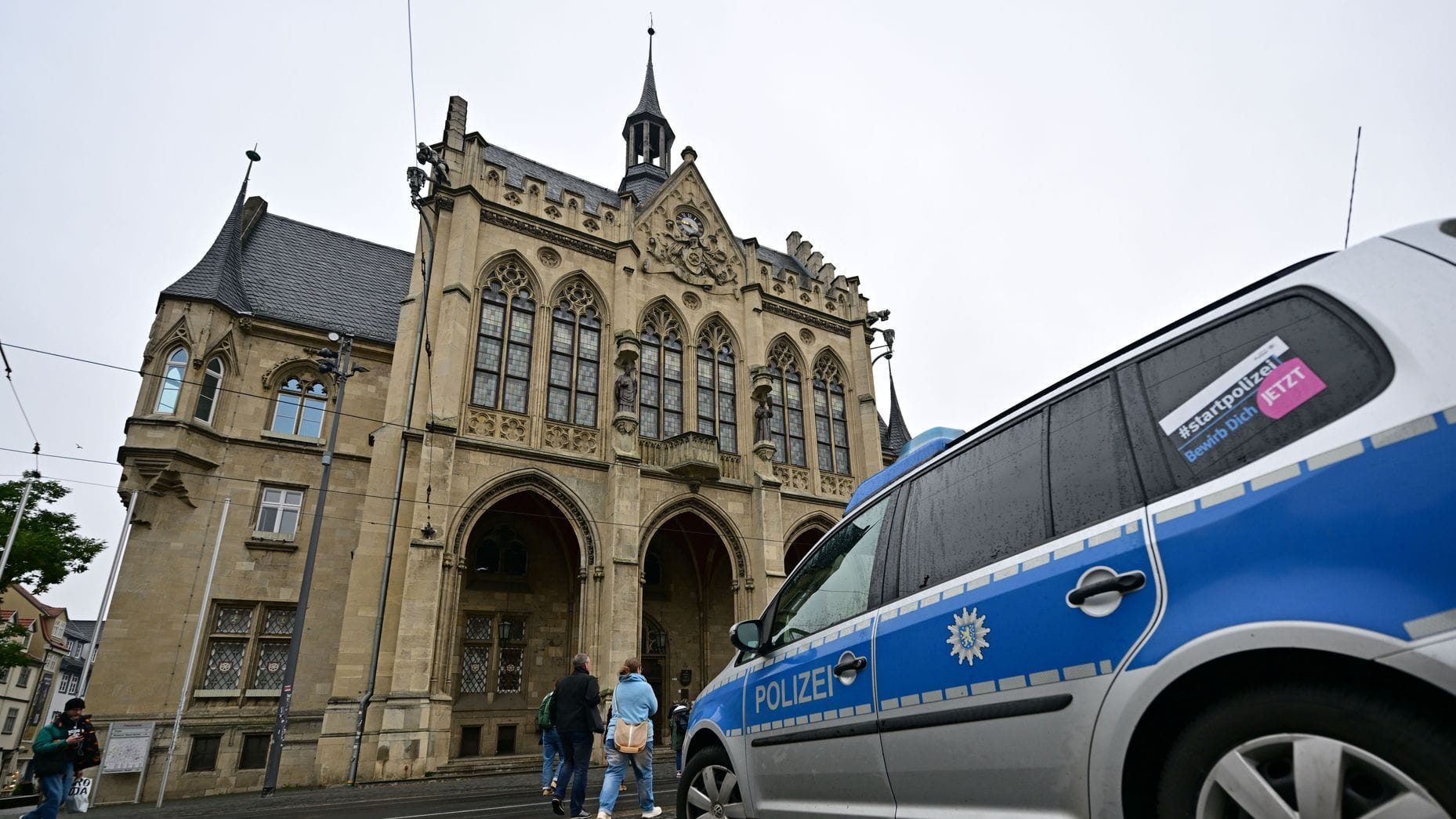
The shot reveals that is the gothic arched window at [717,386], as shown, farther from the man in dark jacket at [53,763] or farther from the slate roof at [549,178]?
the man in dark jacket at [53,763]

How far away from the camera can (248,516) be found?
59.7 feet

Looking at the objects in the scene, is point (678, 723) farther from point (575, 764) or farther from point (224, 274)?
point (224, 274)

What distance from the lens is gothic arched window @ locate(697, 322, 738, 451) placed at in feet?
72.0

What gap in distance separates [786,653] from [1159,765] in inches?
76.2

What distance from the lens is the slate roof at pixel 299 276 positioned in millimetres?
19516

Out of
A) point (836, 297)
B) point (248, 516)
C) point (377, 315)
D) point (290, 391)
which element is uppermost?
point (836, 297)

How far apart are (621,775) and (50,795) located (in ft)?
22.7

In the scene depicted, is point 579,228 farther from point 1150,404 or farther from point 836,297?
point 1150,404

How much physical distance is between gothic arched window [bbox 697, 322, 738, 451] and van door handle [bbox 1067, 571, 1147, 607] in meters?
19.2

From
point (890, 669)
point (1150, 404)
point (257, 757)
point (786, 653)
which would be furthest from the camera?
point (257, 757)

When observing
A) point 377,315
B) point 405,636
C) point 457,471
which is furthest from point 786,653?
point 377,315

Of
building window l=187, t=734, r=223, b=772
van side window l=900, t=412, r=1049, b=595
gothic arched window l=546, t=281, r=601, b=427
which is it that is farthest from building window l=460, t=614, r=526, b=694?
van side window l=900, t=412, r=1049, b=595

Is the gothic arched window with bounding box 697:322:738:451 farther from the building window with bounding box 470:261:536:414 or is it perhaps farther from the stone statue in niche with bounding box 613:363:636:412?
the building window with bounding box 470:261:536:414

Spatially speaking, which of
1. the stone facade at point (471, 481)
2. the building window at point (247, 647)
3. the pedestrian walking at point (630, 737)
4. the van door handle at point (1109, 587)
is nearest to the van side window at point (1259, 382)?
the van door handle at point (1109, 587)
